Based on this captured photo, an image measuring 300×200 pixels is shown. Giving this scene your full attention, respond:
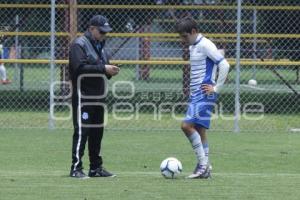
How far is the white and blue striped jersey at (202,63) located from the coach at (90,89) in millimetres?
881

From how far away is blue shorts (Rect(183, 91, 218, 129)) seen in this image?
10141mm

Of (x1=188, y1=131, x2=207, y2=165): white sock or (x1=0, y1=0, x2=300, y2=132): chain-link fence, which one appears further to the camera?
(x1=0, y1=0, x2=300, y2=132): chain-link fence

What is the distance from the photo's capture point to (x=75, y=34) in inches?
663

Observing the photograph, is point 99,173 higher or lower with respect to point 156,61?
lower

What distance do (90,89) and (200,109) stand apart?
1224 mm

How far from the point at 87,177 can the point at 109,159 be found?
1.98 metres

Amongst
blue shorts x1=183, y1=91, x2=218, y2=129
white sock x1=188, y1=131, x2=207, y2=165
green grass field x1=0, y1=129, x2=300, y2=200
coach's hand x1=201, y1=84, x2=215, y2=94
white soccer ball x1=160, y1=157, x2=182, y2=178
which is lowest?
green grass field x1=0, y1=129, x2=300, y2=200

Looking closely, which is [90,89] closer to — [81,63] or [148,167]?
[81,63]

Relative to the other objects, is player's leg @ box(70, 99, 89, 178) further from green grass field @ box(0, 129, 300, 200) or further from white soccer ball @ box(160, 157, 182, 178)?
white soccer ball @ box(160, 157, 182, 178)

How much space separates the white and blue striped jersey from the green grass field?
1076 millimetres

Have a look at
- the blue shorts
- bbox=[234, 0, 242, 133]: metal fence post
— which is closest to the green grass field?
bbox=[234, 0, 242, 133]: metal fence post

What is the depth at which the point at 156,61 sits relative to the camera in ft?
52.3

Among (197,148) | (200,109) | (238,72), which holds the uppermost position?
(238,72)

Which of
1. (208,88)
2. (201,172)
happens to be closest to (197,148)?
(201,172)
